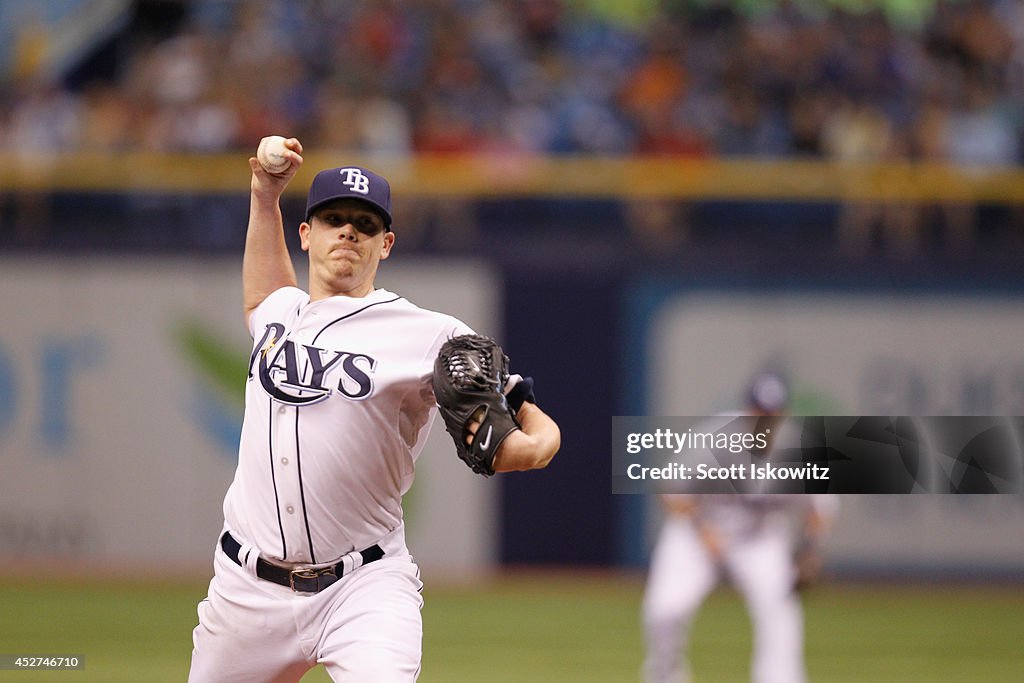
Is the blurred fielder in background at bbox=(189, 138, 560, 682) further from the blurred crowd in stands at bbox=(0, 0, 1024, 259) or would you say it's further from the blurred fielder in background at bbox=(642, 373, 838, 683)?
the blurred crowd in stands at bbox=(0, 0, 1024, 259)

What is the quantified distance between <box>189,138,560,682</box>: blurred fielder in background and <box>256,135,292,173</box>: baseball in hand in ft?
0.77

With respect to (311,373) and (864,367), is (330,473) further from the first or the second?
(864,367)

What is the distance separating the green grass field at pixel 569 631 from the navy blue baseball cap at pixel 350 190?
5252mm

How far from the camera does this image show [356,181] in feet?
15.3

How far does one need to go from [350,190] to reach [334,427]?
2.38 feet

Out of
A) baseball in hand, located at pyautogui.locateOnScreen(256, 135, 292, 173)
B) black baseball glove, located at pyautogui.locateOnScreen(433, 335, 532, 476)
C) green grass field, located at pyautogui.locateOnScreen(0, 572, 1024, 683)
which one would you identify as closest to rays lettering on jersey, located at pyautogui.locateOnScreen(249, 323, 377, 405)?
black baseball glove, located at pyautogui.locateOnScreen(433, 335, 532, 476)

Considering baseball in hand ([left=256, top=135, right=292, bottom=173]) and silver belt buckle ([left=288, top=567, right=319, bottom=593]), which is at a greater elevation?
baseball in hand ([left=256, top=135, right=292, bottom=173])

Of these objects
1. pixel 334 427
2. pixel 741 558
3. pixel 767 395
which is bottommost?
pixel 334 427

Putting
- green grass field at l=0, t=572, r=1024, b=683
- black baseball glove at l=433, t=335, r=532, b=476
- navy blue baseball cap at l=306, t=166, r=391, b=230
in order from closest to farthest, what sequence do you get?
black baseball glove at l=433, t=335, r=532, b=476 → navy blue baseball cap at l=306, t=166, r=391, b=230 → green grass field at l=0, t=572, r=1024, b=683

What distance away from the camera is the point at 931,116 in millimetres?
14688

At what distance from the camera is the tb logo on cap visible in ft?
15.2

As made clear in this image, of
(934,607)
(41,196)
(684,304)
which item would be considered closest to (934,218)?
(684,304)

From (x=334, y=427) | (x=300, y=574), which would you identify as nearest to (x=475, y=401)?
(x=334, y=427)

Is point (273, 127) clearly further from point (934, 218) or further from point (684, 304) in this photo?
point (934, 218)
